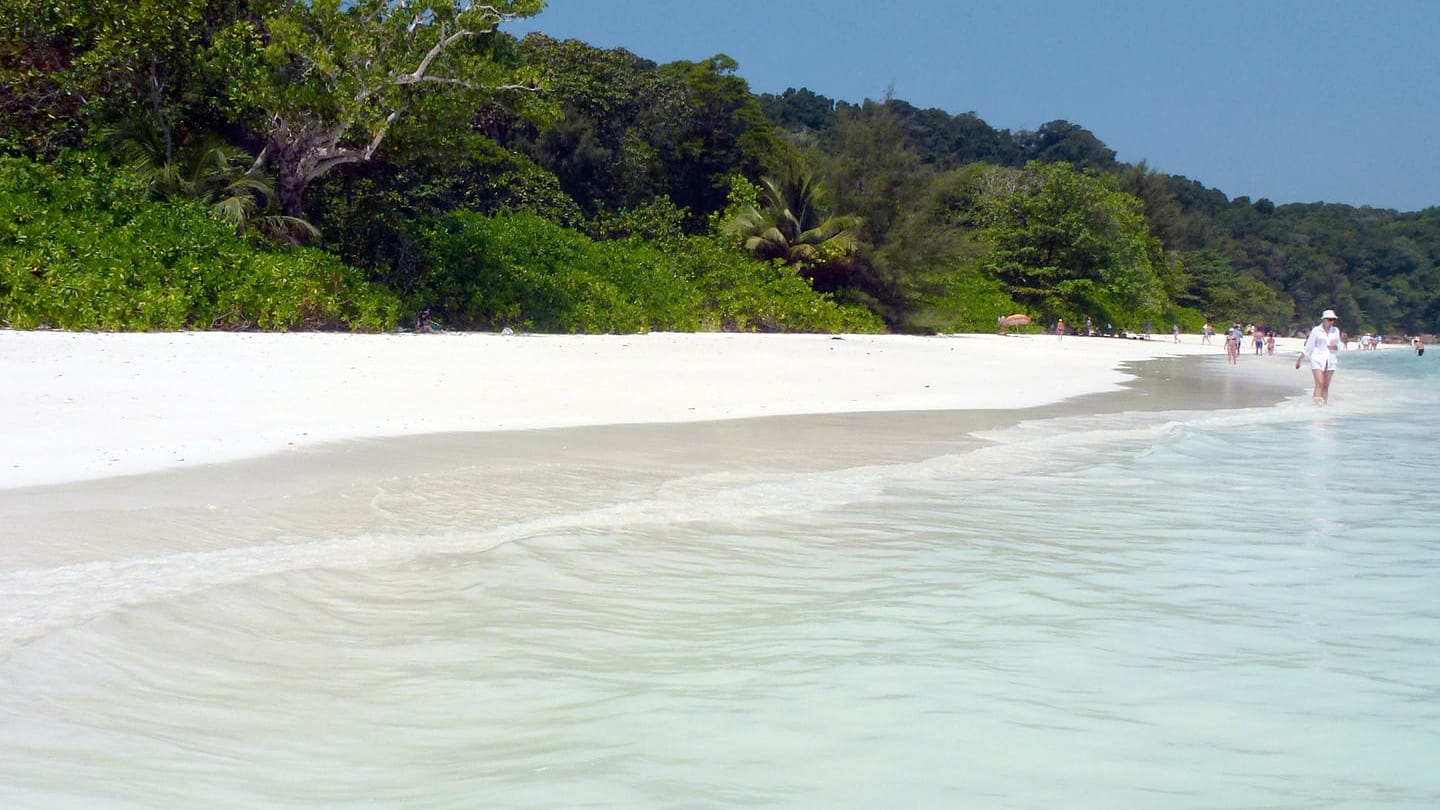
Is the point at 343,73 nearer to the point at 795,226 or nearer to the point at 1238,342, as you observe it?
the point at 795,226

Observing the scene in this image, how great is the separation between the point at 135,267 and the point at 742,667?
42.2 feet

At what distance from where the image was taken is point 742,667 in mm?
3988

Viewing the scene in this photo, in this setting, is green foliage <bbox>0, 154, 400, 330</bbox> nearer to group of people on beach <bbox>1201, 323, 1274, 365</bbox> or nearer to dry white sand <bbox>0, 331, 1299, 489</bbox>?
dry white sand <bbox>0, 331, 1299, 489</bbox>

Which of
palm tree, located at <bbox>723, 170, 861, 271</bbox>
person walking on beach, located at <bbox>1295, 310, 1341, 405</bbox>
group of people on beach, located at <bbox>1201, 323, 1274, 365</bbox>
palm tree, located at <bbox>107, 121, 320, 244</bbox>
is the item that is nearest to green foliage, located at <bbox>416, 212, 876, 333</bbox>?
palm tree, located at <bbox>723, 170, 861, 271</bbox>

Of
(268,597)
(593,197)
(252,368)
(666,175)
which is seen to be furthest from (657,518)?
(666,175)

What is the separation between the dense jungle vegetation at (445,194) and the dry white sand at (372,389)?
209cm

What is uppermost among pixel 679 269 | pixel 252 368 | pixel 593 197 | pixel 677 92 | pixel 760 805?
pixel 677 92

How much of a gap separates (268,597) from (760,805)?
2487 mm

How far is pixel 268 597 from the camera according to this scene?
4527 mm

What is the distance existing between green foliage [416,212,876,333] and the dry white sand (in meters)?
2.14

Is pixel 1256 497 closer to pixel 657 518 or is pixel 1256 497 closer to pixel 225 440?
pixel 657 518

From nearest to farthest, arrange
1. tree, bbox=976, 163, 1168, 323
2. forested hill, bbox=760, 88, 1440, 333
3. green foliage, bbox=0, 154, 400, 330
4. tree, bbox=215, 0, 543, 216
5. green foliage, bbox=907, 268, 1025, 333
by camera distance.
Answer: green foliage, bbox=0, 154, 400, 330 < tree, bbox=215, 0, 543, 216 < green foliage, bbox=907, 268, 1025, 333 < tree, bbox=976, 163, 1168, 323 < forested hill, bbox=760, 88, 1440, 333

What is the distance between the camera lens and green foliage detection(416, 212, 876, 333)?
2002cm

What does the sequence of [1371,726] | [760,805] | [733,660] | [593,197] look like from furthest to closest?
[593,197] → [733,660] → [1371,726] → [760,805]
